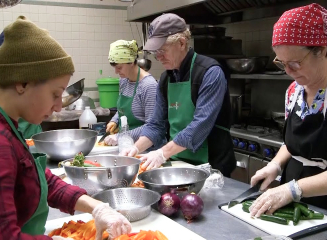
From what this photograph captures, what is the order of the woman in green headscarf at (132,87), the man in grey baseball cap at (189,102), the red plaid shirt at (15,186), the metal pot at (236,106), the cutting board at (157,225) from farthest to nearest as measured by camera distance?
the metal pot at (236,106) → the woman in green headscarf at (132,87) → the man in grey baseball cap at (189,102) → the cutting board at (157,225) → the red plaid shirt at (15,186)

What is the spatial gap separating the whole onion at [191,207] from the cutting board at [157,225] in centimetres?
7

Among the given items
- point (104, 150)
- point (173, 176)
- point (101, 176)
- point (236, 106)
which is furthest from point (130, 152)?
point (236, 106)

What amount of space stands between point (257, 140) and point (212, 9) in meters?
1.68

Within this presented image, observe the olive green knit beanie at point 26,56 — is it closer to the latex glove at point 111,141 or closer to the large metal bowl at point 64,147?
the large metal bowl at point 64,147

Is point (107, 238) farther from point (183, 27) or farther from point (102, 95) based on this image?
point (102, 95)

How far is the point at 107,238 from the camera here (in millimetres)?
1306

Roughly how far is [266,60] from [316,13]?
2051mm

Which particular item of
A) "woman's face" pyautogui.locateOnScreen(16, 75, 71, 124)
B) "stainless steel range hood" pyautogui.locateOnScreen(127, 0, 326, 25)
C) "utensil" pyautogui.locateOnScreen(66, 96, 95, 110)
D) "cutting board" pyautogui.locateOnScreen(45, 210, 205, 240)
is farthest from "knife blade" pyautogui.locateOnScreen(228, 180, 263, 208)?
"utensil" pyautogui.locateOnScreen(66, 96, 95, 110)

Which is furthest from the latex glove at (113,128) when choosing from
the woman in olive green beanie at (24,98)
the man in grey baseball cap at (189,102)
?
the woman in olive green beanie at (24,98)

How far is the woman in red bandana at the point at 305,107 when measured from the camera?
161 centimetres

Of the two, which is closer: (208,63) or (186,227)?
(186,227)

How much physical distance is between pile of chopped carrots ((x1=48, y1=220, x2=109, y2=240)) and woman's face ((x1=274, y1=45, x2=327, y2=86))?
1.17 m

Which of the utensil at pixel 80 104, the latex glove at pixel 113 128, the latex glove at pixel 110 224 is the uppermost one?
the utensil at pixel 80 104

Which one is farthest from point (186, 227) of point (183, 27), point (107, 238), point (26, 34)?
point (183, 27)
